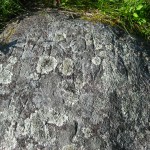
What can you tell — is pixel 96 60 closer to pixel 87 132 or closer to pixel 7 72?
pixel 87 132

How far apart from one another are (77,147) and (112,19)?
1.41 metres

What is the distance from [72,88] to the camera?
11.3ft

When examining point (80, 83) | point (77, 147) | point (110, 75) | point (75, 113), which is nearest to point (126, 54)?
point (110, 75)

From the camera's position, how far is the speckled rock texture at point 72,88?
3.28 meters

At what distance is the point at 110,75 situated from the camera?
140 inches

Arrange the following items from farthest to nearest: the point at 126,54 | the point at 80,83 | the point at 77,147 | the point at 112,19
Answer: the point at 112,19, the point at 126,54, the point at 80,83, the point at 77,147

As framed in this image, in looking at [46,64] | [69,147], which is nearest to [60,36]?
[46,64]

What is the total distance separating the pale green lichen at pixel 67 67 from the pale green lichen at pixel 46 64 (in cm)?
8

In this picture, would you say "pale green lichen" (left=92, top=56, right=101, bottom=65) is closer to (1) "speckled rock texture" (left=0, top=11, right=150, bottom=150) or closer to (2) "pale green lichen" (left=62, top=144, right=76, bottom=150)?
(1) "speckled rock texture" (left=0, top=11, right=150, bottom=150)

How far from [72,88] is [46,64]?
1.08ft

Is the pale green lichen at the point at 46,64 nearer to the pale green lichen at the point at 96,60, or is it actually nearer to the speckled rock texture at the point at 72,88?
the speckled rock texture at the point at 72,88

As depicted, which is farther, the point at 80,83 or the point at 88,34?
the point at 88,34

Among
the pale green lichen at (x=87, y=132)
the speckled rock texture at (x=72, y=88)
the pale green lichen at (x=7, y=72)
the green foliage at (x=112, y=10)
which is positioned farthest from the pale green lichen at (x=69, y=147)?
the green foliage at (x=112, y=10)

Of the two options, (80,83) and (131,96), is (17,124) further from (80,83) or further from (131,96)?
(131,96)
